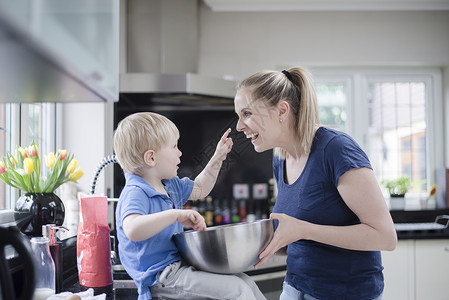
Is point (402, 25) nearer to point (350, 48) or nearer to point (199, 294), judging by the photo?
point (350, 48)

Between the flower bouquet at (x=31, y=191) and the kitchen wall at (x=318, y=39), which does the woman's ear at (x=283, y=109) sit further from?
the kitchen wall at (x=318, y=39)

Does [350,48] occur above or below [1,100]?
above

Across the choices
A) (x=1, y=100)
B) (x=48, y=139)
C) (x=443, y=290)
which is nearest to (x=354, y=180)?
(x=1, y=100)

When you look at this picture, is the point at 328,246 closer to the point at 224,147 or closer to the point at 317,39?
the point at 224,147

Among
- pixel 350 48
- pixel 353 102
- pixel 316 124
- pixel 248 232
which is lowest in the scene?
pixel 248 232

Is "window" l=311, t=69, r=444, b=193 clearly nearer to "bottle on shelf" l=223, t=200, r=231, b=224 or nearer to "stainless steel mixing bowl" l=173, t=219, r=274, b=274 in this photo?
"bottle on shelf" l=223, t=200, r=231, b=224

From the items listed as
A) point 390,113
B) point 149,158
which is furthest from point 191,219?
point 390,113

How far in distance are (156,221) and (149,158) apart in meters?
0.18

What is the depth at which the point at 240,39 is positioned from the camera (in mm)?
3262

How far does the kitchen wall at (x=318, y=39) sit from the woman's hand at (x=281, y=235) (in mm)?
2375

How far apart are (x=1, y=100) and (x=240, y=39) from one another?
8.46ft

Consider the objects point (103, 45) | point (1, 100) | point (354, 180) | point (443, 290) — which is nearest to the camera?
point (103, 45)

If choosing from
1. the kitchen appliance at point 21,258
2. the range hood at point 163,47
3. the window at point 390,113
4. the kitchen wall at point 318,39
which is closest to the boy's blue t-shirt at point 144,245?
the kitchen appliance at point 21,258

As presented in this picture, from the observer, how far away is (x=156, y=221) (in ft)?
2.72
